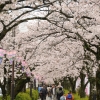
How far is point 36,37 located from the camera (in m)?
14.8

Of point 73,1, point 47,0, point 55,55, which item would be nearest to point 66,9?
point 73,1

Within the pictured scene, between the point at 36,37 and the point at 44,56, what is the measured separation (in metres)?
10.0

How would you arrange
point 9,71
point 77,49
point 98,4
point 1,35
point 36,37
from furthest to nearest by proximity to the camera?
point 9,71 < point 77,49 < point 36,37 < point 98,4 < point 1,35

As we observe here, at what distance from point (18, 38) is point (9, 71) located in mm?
6214

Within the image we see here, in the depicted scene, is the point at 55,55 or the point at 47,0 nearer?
the point at 47,0

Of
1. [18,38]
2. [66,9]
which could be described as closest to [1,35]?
[66,9]

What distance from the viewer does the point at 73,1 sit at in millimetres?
13633

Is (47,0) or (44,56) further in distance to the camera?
(44,56)

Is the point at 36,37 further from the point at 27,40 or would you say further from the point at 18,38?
the point at 18,38

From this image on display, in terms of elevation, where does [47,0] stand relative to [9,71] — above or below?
above

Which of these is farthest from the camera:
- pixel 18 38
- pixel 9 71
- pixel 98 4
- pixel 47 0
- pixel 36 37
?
pixel 9 71

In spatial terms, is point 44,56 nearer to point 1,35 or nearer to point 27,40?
point 27,40

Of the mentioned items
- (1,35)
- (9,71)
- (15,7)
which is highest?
(15,7)

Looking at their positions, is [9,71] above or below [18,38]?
below
